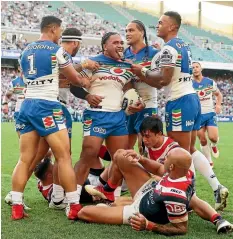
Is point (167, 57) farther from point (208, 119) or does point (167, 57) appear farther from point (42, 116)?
point (208, 119)

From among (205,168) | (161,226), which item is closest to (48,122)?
(161,226)

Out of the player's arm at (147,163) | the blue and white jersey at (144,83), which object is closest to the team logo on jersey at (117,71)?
the blue and white jersey at (144,83)

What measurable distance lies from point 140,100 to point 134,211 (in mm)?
1675

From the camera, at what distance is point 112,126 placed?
18.2 feet

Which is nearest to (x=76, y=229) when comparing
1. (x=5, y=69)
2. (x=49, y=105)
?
(x=49, y=105)

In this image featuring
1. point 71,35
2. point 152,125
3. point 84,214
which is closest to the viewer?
point 152,125

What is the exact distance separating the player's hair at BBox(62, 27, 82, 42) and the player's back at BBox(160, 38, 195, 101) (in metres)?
1.11

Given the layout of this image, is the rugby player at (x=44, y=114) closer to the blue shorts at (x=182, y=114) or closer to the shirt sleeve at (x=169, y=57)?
the shirt sleeve at (x=169, y=57)

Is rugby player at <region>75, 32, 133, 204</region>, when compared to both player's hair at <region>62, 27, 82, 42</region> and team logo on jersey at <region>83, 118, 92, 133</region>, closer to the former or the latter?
team logo on jersey at <region>83, 118, 92, 133</region>

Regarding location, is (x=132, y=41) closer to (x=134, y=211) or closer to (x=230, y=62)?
(x=134, y=211)

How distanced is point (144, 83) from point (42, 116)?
5.17ft

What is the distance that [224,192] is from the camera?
552cm

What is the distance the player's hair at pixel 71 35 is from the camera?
5.77 m

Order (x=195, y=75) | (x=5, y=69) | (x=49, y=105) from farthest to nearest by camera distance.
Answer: (x=5, y=69)
(x=195, y=75)
(x=49, y=105)
